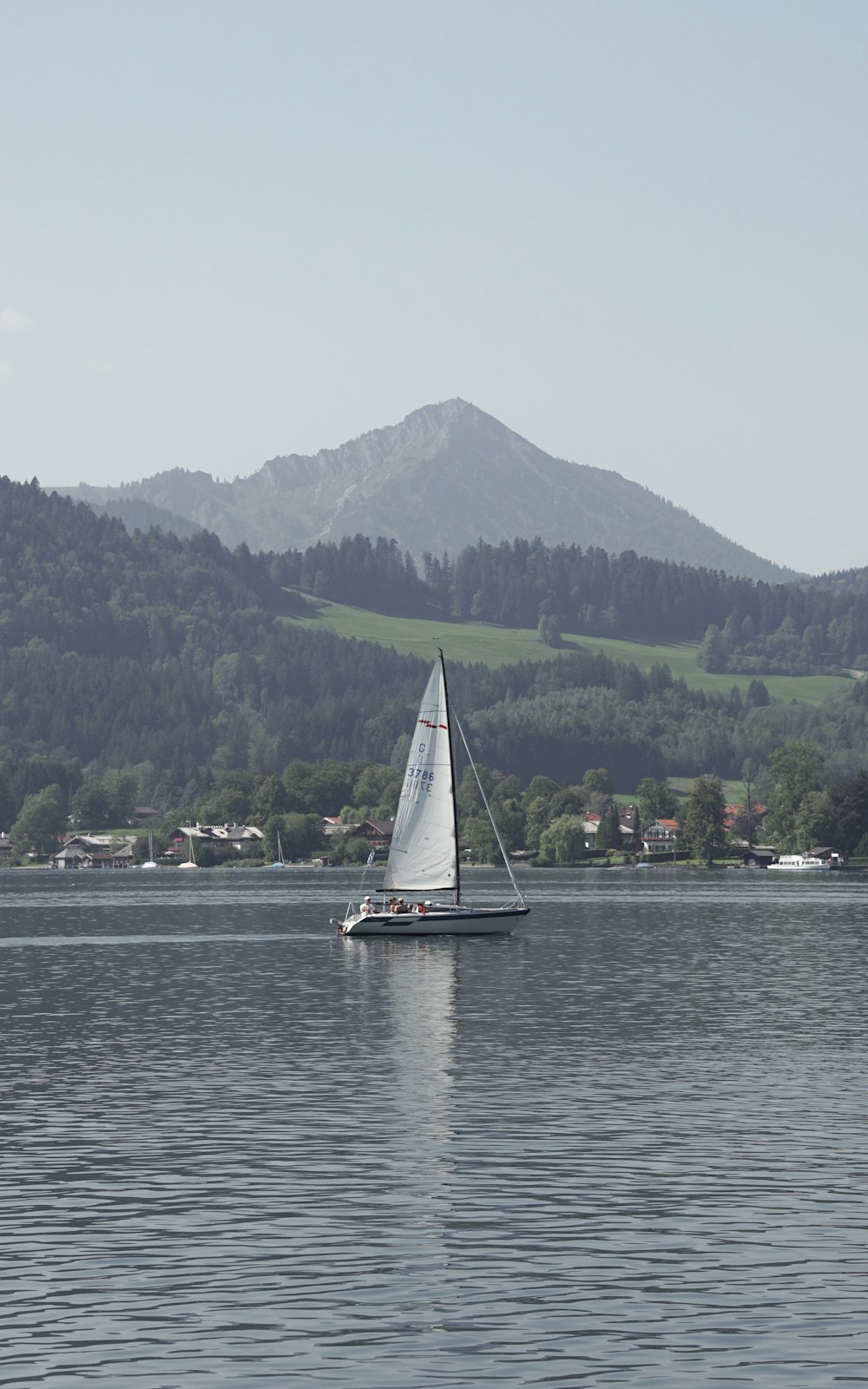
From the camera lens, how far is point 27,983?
111188 mm

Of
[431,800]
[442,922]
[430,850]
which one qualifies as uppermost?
[431,800]

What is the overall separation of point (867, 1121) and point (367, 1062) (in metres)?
21.5

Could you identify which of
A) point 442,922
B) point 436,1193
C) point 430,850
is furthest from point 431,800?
point 436,1193

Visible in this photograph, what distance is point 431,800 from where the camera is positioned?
13925 cm

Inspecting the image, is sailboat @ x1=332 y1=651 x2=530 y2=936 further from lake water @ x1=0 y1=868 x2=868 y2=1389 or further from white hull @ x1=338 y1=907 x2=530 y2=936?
lake water @ x1=0 y1=868 x2=868 y2=1389

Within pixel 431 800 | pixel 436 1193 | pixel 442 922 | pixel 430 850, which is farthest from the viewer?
pixel 442 922

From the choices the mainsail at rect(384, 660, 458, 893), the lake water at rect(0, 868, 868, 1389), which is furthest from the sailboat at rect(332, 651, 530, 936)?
the lake water at rect(0, 868, 868, 1389)

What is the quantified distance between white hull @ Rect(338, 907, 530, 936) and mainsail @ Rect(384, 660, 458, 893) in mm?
2379

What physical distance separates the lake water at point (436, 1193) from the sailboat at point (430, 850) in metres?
44.4

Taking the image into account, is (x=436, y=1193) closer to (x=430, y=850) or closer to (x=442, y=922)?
(x=430, y=850)

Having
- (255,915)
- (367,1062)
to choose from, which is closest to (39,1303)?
(367,1062)

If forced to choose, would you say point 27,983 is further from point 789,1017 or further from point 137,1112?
point 137,1112

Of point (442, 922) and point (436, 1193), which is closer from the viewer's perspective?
point (436, 1193)

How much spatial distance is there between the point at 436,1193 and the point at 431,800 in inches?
3756
